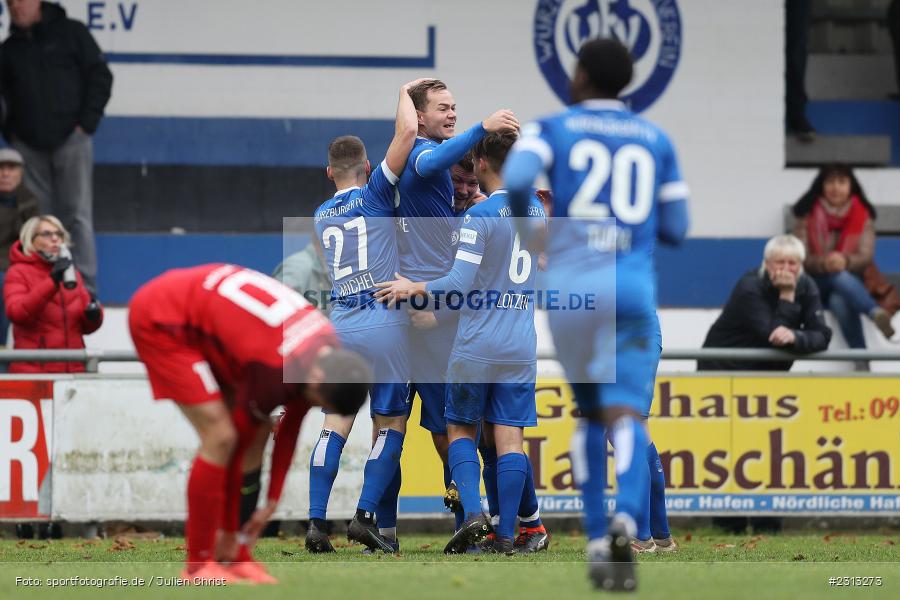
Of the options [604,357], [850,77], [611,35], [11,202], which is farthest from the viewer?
[850,77]

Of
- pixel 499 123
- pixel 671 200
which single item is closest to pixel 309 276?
pixel 499 123

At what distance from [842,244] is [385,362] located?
5.78m

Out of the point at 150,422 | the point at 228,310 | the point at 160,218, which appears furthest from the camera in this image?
the point at 160,218

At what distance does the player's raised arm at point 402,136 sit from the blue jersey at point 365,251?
0.42 ft

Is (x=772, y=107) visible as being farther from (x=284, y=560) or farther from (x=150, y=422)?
(x=284, y=560)

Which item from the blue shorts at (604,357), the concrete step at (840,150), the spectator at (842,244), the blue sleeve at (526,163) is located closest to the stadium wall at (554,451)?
the spectator at (842,244)

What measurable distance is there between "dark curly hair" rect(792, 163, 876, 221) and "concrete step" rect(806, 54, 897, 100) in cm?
166

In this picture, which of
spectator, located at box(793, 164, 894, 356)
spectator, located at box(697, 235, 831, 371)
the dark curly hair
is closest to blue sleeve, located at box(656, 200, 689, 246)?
spectator, located at box(697, 235, 831, 371)

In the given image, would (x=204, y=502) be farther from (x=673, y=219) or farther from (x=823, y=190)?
(x=823, y=190)

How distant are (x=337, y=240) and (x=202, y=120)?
5285 mm

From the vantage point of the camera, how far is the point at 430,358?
875cm

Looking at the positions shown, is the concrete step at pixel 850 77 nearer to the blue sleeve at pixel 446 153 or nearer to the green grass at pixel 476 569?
the green grass at pixel 476 569

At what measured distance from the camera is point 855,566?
7.51 metres

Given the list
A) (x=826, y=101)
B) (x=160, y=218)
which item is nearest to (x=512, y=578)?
(x=160, y=218)
